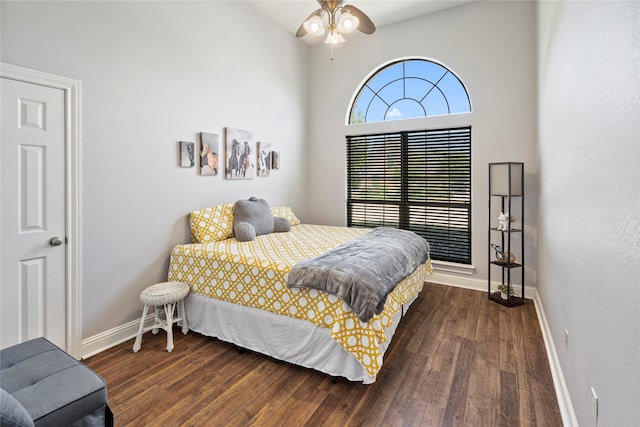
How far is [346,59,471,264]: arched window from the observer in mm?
4121

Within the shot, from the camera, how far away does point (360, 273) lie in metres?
2.13

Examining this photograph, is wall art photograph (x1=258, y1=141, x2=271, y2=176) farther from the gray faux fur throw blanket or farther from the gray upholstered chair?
the gray upholstered chair

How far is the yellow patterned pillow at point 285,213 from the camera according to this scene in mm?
4332

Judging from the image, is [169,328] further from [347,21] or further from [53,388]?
[347,21]

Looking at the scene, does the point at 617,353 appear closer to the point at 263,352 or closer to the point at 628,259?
the point at 628,259

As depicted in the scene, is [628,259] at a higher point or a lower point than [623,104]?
lower

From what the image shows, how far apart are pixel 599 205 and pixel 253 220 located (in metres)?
3.06

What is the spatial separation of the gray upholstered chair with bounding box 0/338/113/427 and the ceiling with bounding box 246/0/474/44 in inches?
161

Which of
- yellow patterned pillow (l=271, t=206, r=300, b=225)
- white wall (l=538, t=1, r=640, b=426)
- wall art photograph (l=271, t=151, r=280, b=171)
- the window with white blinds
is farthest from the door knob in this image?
the window with white blinds

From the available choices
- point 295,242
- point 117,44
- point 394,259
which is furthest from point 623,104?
point 117,44

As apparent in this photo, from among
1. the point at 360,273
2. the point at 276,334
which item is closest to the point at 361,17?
the point at 360,273

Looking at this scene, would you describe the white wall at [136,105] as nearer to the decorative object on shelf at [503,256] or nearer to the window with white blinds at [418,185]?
the window with white blinds at [418,185]

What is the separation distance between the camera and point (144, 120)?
2855mm

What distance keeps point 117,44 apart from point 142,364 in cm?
257
